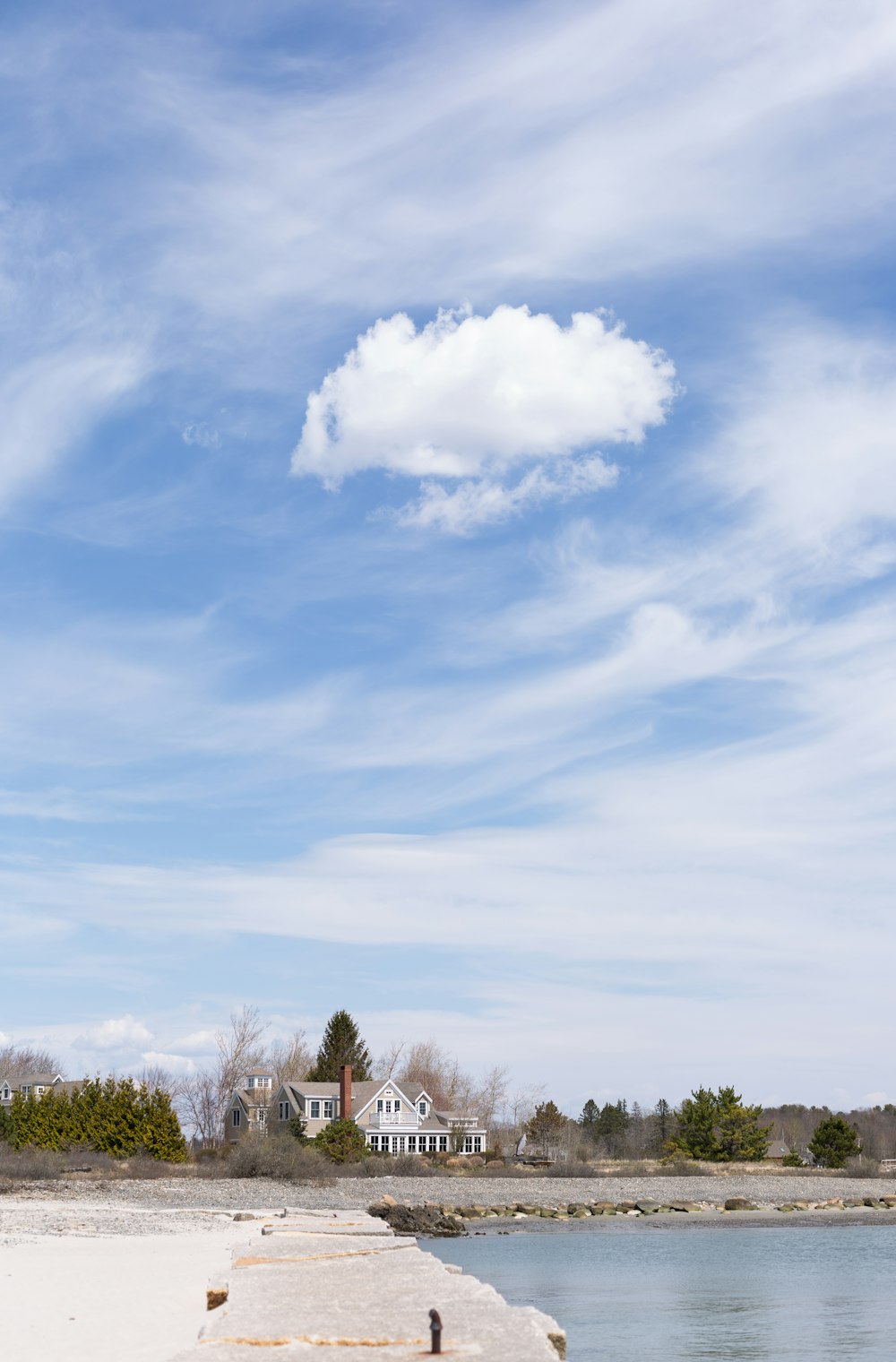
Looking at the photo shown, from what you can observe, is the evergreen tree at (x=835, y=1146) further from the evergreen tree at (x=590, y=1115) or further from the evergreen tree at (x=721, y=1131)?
the evergreen tree at (x=590, y=1115)

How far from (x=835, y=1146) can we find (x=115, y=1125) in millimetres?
46462

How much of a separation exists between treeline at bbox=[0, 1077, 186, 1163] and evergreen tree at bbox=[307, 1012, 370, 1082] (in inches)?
1037

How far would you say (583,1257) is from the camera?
38344 millimetres

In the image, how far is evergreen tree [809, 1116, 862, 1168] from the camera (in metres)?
83.7

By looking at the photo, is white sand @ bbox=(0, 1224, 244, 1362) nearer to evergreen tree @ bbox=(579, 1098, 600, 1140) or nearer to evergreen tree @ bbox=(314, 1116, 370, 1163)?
evergreen tree @ bbox=(314, 1116, 370, 1163)

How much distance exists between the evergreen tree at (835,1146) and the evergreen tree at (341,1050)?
98.2ft

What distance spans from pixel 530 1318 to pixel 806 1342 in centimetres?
1541

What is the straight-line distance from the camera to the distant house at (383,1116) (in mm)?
83688

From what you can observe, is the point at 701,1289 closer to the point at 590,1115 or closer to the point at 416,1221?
the point at 416,1221

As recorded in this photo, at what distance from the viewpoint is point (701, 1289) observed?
104 ft

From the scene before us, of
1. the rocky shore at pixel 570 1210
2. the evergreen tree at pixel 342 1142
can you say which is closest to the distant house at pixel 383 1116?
the evergreen tree at pixel 342 1142

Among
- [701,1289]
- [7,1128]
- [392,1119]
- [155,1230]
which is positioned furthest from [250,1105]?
[701,1289]

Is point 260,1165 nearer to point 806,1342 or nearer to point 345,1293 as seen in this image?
point 806,1342

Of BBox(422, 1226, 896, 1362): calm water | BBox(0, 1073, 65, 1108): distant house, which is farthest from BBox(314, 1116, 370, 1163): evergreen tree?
BBox(0, 1073, 65, 1108): distant house
